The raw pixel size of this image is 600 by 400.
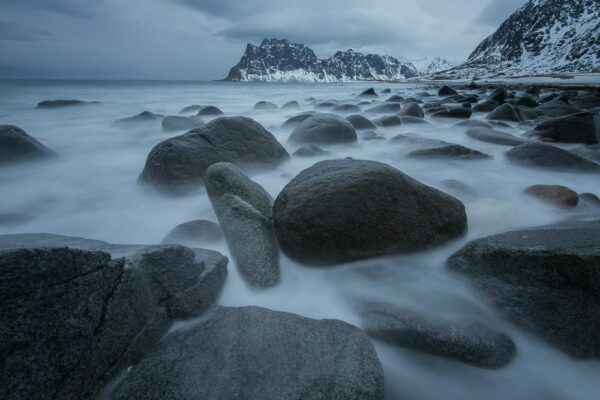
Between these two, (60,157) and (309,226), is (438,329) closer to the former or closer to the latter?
(309,226)

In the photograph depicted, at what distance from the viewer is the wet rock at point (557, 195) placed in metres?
2.84

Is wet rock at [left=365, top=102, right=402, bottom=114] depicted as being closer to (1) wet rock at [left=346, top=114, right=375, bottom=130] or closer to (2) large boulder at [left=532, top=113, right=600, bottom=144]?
(1) wet rock at [left=346, top=114, right=375, bottom=130]

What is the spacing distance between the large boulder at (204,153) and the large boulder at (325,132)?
113 centimetres

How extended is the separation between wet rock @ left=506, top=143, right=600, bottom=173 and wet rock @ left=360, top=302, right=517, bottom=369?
332cm

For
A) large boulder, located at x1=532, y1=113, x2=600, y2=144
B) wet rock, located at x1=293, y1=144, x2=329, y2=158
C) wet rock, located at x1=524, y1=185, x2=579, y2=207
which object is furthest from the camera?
large boulder, located at x1=532, y1=113, x2=600, y2=144

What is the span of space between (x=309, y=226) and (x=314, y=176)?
0.48 metres

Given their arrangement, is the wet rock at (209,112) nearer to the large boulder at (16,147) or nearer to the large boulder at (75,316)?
the large boulder at (16,147)

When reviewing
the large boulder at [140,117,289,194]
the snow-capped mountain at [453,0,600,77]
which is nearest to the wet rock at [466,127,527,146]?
the large boulder at [140,117,289,194]

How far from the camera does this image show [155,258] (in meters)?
1.55

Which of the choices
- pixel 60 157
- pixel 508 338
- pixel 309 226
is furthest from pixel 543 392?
pixel 60 157

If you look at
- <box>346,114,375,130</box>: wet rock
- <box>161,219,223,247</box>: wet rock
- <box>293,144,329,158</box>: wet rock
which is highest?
<box>346,114,375,130</box>: wet rock

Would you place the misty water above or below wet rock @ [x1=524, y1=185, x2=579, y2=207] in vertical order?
below

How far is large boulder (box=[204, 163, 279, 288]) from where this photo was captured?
6.72ft

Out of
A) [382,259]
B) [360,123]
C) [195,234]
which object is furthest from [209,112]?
[382,259]
